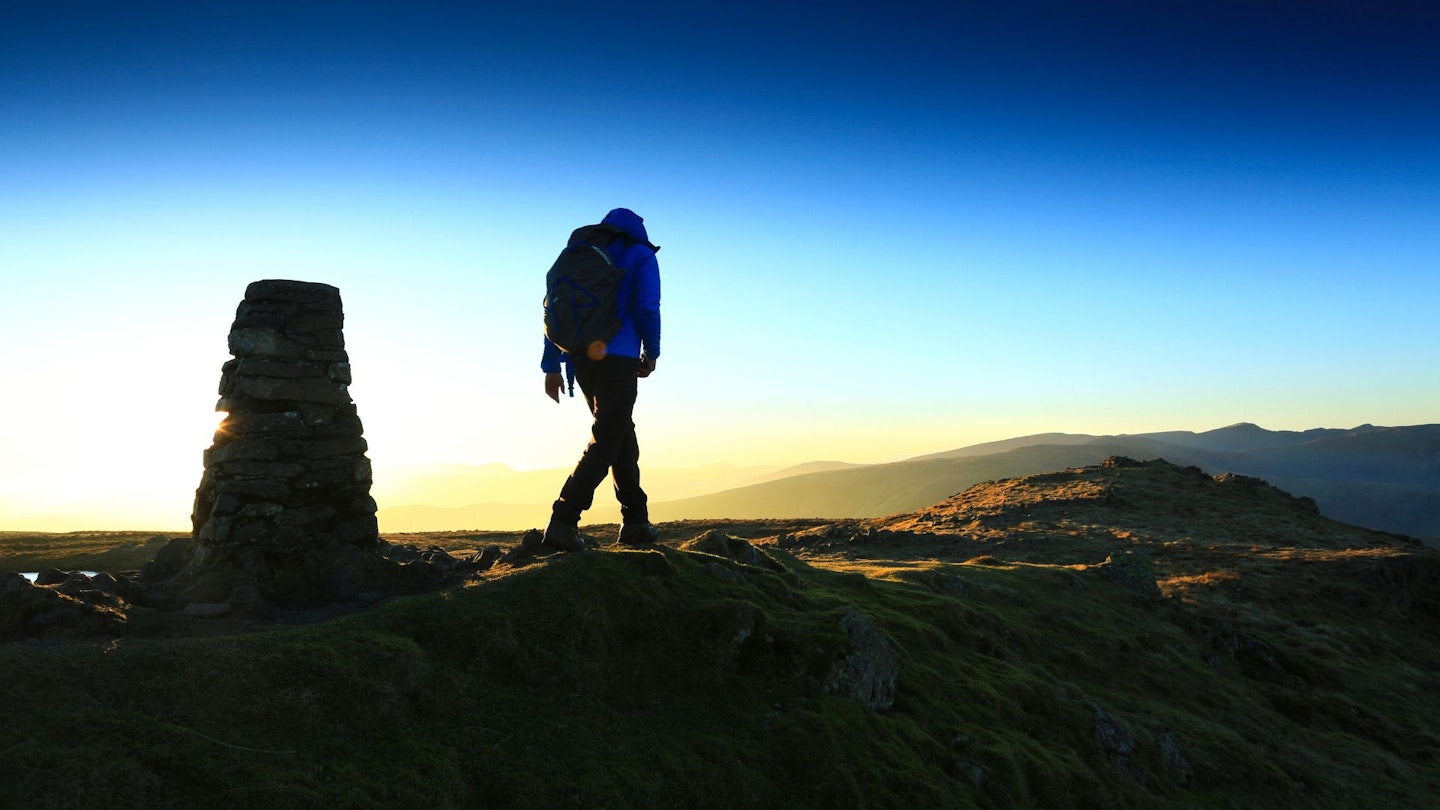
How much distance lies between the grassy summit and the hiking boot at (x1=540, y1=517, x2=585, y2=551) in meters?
0.54

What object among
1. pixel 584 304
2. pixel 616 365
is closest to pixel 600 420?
pixel 616 365

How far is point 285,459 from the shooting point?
1082 cm

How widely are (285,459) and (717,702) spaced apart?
7.08 m

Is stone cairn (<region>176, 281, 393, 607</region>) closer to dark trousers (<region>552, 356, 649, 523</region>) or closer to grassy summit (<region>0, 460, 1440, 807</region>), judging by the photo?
grassy summit (<region>0, 460, 1440, 807</region>)

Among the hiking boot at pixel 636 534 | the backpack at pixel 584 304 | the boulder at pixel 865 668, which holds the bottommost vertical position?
the boulder at pixel 865 668

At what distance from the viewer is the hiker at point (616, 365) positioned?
10.1 meters

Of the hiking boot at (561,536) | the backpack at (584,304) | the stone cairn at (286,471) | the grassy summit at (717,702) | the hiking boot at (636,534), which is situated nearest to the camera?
the grassy summit at (717,702)

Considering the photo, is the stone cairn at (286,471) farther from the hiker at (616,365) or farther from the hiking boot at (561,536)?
the hiker at (616,365)

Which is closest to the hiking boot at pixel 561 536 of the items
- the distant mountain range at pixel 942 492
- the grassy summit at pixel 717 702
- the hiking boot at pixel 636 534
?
the grassy summit at pixel 717 702

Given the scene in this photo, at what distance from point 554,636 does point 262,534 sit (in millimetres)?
4868

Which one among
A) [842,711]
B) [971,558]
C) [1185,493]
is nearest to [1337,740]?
[971,558]

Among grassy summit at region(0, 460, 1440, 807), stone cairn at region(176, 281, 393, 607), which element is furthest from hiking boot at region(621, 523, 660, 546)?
stone cairn at region(176, 281, 393, 607)

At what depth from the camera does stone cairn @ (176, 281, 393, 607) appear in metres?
10.3

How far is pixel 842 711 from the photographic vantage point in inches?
364
